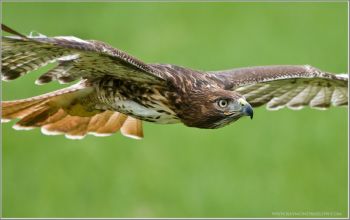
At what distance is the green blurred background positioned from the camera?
1584 cm

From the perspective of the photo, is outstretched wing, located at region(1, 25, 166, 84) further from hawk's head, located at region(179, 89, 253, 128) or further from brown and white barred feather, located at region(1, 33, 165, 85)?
hawk's head, located at region(179, 89, 253, 128)

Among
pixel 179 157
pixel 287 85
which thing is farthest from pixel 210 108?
pixel 179 157

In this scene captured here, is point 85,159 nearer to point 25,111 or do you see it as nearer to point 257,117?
point 257,117

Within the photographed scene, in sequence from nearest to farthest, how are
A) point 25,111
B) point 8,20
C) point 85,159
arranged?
point 25,111 → point 85,159 → point 8,20

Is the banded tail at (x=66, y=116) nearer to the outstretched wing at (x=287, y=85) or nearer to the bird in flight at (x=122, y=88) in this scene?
the bird in flight at (x=122, y=88)

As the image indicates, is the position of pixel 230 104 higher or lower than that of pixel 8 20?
lower

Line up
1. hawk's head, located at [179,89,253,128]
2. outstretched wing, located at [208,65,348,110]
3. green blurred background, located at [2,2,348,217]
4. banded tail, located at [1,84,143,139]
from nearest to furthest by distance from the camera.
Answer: hawk's head, located at [179,89,253,128] → banded tail, located at [1,84,143,139] → outstretched wing, located at [208,65,348,110] → green blurred background, located at [2,2,348,217]

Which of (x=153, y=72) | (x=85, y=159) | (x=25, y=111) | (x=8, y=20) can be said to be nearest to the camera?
(x=153, y=72)

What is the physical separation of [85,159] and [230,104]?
607 centimetres

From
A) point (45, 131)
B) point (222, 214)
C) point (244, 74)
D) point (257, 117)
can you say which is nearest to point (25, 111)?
point (45, 131)

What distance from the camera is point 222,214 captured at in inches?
607

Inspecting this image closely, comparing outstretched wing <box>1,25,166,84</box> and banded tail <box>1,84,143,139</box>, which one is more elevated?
outstretched wing <box>1,25,166,84</box>

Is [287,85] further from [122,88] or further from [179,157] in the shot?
[179,157]

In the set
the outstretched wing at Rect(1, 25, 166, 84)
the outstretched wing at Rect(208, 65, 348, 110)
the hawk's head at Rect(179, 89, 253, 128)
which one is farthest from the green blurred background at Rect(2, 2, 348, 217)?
the outstretched wing at Rect(1, 25, 166, 84)
